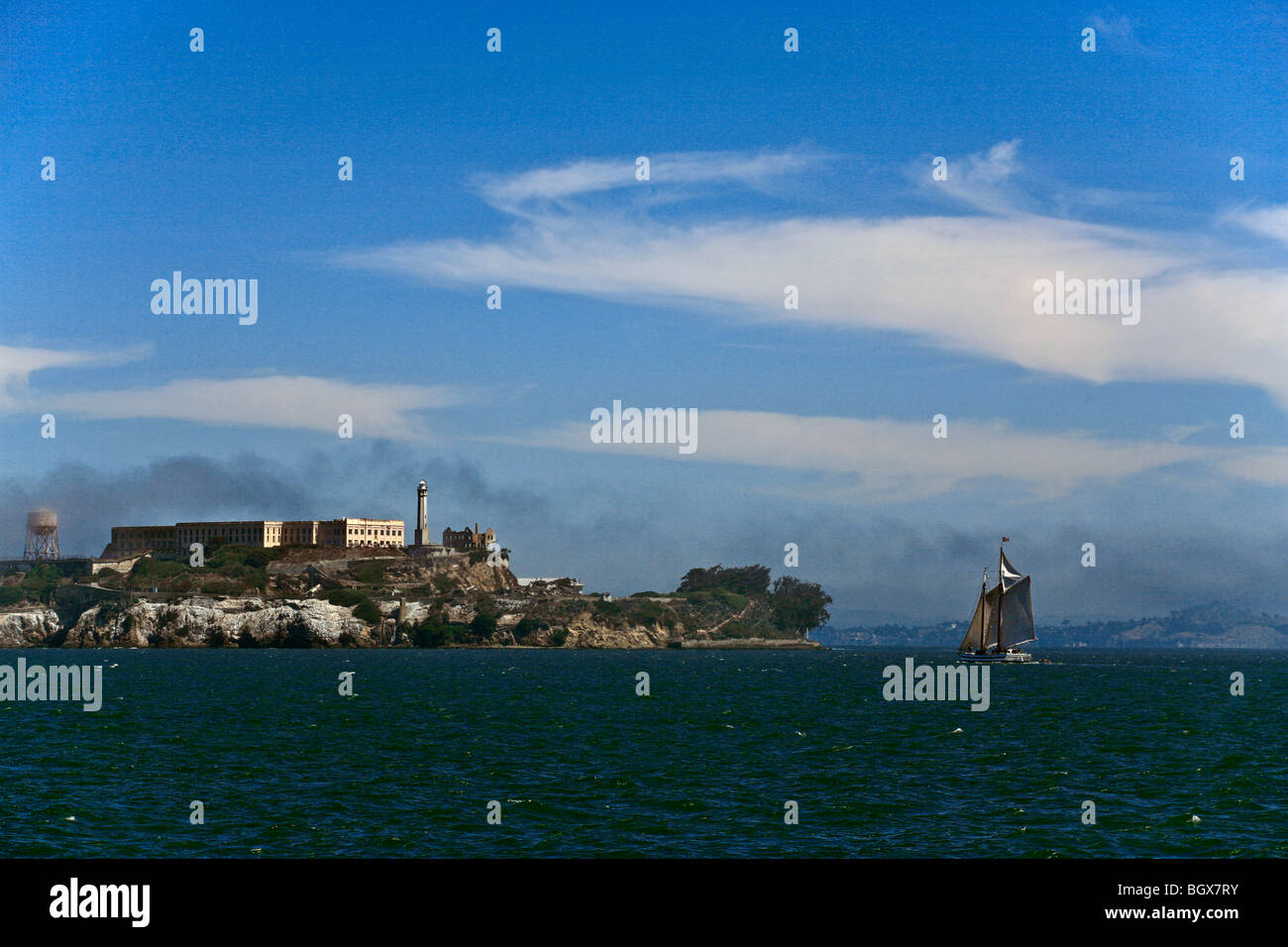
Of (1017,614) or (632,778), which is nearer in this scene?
(632,778)

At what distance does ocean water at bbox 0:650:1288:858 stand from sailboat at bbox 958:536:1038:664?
7417 centimetres

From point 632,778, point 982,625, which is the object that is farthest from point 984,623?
point 632,778

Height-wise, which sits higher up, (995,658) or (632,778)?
(632,778)

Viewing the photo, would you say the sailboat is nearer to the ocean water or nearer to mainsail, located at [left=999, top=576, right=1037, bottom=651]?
mainsail, located at [left=999, top=576, right=1037, bottom=651]

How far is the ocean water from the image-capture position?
3975cm

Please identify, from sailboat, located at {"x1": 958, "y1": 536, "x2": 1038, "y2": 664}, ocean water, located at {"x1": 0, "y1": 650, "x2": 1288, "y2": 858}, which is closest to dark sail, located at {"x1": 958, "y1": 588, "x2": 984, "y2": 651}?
sailboat, located at {"x1": 958, "y1": 536, "x2": 1038, "y2": 664}

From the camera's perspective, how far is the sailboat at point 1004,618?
182 meters

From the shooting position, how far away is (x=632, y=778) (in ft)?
178

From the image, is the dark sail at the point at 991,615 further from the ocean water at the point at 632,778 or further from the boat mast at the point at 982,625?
the ocean water at the point at 632,778

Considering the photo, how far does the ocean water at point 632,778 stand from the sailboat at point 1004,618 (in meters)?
74.2

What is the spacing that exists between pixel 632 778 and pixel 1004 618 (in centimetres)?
14269

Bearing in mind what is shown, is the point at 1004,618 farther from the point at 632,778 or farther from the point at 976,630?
the point at 632,778
